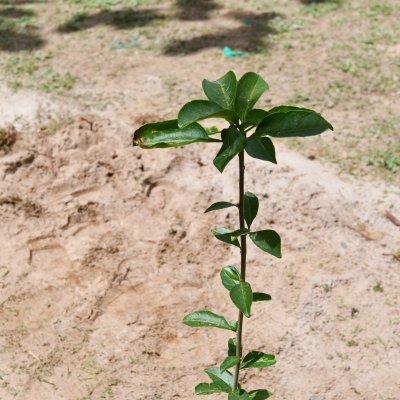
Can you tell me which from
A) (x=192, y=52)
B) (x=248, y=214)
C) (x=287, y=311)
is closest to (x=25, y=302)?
(x=287, y=311)

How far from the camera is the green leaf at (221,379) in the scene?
2.04 meters

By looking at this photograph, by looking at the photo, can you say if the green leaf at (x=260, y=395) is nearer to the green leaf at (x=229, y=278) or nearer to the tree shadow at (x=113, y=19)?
the green leaf at (x=229, y=278)

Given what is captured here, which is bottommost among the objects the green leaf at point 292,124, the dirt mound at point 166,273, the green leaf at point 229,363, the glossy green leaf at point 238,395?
the dirt mound at point 166,273

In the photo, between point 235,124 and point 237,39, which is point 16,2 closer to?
point 237,39

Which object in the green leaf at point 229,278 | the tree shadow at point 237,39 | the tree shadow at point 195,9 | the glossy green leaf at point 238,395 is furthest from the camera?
the tree shadow at point 195,9

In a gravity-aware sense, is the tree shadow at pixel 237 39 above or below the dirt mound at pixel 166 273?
above

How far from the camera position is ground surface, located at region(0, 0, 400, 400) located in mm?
2791

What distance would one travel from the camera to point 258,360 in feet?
6.49

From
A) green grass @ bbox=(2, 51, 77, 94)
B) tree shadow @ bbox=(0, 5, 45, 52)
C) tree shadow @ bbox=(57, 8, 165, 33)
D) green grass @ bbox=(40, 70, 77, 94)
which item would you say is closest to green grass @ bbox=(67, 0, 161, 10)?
tree shadow @ bbox=(57, 8, 165, 33)

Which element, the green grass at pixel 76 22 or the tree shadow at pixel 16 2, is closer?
the green grass at pixel 76 22

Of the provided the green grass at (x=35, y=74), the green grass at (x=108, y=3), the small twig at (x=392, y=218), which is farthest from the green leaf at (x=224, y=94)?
the green grass at (x=108, y=3)

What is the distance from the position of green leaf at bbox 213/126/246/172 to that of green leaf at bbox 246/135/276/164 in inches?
1.0

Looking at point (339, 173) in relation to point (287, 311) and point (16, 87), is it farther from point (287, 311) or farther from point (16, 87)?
point (16, 87)

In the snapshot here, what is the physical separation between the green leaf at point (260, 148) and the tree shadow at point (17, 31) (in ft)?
12.8
